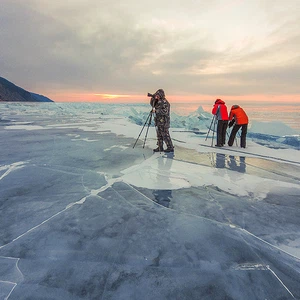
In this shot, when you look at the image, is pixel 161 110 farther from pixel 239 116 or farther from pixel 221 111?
pixel 239 116

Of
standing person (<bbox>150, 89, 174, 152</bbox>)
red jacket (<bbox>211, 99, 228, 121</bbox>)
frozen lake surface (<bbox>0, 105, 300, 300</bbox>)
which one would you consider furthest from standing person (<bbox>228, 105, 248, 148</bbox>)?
frozen lake surface (<bbox>0, 105, 300, 300</bbox>)

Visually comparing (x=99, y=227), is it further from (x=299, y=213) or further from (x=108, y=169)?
(x=299, y=213)

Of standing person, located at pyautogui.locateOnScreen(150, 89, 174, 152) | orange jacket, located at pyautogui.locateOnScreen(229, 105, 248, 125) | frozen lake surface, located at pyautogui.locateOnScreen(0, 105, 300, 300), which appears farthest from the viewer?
orange jacket, located at pyautogui.locateOnScreen(229, 105, 248, 125)

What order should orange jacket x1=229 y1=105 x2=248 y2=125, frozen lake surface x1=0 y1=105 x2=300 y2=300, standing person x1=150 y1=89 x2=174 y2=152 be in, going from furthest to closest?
orange jacket x1=229 y1=105 x2=248 y2=125 → standing person x1=150 y1=89 x2=174 y2=152 → frozen lake surface x1=0 y1=105 x2=300 y2=300

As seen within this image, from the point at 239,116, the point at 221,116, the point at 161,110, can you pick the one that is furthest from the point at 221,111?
the point at 161,110

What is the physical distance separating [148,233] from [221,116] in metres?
6.05

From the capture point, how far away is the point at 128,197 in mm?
3320

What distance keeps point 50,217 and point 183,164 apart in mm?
3428

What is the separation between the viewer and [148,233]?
7.81 feet

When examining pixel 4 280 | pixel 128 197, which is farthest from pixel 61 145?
pixel 4 280

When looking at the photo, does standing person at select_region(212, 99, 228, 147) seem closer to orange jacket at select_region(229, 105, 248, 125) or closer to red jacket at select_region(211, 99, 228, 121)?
red jacket at select_region(211, 99, 228, 121)

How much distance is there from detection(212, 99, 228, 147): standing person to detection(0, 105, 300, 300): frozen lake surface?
3096 mm

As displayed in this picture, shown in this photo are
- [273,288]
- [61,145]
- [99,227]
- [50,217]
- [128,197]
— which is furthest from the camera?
[61,145]

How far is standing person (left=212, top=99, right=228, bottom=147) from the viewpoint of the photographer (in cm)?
739
